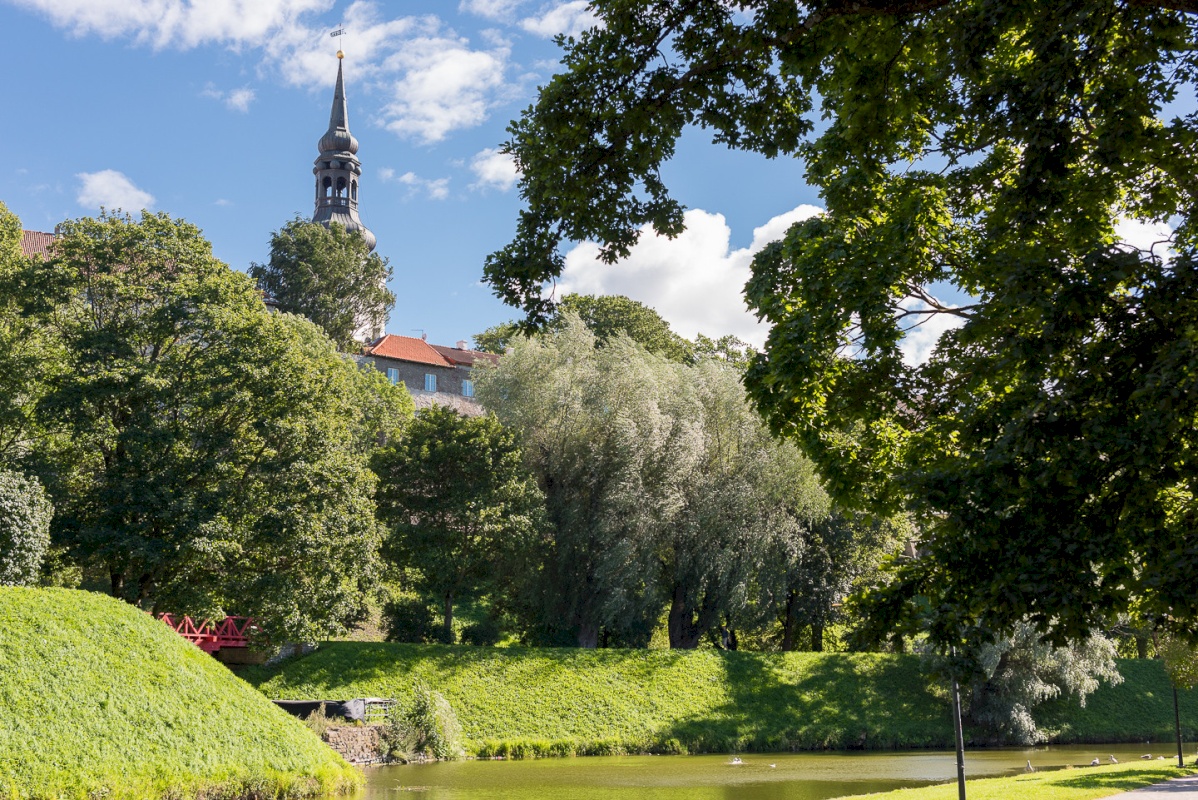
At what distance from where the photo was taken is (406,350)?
222 ft

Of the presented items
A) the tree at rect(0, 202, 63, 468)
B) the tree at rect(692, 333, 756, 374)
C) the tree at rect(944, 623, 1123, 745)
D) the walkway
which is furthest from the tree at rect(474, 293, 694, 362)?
the walkway

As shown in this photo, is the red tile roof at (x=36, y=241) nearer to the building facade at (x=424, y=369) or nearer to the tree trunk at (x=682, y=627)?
the building facade at (x=424, y=369)

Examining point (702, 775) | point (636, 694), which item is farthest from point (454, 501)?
point (702, 775)

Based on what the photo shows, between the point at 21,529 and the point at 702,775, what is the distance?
17559 millimetres

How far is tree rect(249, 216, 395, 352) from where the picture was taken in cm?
6084

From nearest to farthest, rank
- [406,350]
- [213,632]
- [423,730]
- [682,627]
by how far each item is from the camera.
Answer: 1. [423,730]
2. [213,632]
3. [682,627]
4. [406,350]

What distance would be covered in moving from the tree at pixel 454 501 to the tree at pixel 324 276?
24.5 metres

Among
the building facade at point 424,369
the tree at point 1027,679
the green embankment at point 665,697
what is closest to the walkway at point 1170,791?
the green embankment at point 665,697

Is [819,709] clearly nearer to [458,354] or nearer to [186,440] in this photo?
[186,440]

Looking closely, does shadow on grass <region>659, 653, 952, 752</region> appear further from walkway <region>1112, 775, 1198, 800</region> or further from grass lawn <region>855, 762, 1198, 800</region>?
walkway <region>1112, 775, 1198, 800</region>

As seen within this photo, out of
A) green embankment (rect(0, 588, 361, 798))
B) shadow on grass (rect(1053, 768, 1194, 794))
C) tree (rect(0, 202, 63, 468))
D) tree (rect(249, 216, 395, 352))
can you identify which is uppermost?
tree (rect(249, 216, 395, 352))

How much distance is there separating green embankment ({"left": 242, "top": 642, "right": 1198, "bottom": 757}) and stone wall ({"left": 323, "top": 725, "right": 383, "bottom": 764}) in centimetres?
360

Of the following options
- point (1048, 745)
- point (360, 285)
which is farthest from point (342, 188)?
point (1048, 745)

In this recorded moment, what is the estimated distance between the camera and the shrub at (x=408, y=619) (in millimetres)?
39688
